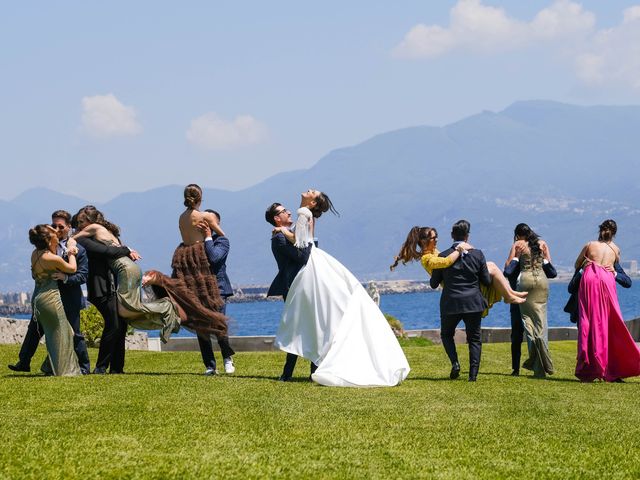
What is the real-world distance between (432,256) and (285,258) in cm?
203

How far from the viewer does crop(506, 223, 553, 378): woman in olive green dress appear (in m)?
16.0

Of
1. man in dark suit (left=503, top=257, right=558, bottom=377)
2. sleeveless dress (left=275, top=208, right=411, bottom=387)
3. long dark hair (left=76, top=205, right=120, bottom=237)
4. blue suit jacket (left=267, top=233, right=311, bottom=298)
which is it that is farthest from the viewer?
man in dark suit (left=503, top=257, right=558, bottom=377)

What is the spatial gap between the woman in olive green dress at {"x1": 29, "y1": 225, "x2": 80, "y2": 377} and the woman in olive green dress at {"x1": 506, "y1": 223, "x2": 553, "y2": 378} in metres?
6.34

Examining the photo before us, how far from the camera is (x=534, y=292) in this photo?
16.1m

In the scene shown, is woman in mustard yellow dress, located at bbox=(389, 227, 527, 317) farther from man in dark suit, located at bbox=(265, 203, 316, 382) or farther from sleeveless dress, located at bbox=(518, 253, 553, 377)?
man in dark suit, located at bbox=(265, 203, 316, 382)

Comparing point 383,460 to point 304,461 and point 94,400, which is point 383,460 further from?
point 94,400

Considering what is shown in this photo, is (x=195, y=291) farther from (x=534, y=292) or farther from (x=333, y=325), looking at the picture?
(x=534, y=292)

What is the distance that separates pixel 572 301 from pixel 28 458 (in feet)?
33.9

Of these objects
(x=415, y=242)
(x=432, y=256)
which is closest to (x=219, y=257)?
(x=415, y=242)

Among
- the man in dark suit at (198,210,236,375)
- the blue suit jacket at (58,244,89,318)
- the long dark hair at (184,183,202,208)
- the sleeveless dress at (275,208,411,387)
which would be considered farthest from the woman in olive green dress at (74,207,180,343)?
the sleeveless dress at (275,208,411,387)

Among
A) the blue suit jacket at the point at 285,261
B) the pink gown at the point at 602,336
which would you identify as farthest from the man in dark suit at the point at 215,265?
the pink gown at the point at 602,336

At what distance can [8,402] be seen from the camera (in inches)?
429

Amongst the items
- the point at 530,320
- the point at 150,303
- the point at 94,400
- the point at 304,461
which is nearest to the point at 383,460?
the point at 304,461

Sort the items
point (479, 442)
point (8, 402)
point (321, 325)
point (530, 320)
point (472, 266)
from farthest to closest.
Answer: point (530, 320) < point (472, 266) < point (321, 325) < point (8, 402) < point (479, 442)
